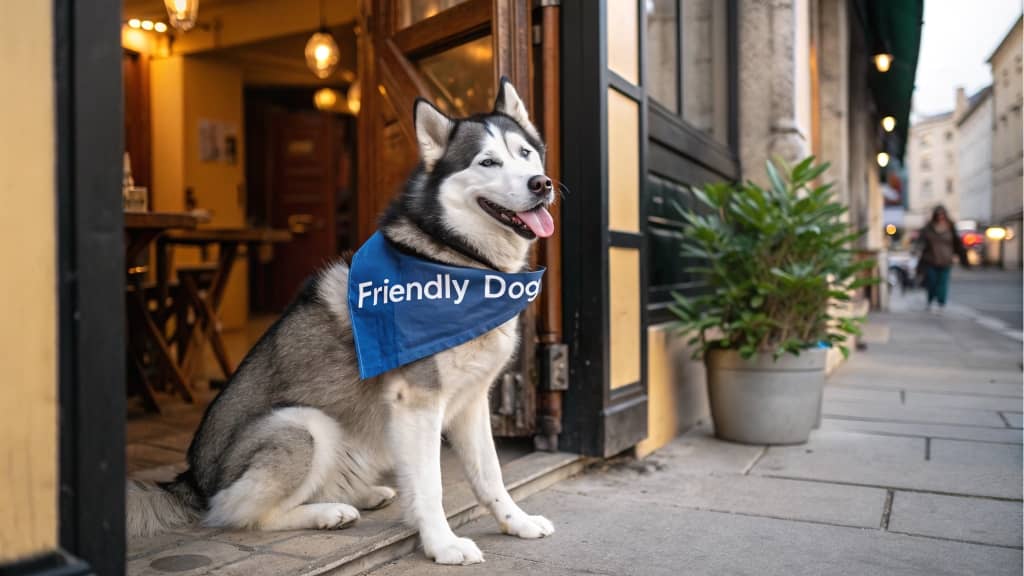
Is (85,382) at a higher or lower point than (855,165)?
lower

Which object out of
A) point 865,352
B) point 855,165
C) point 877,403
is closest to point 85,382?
point 877,403

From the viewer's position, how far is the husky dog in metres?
2.36

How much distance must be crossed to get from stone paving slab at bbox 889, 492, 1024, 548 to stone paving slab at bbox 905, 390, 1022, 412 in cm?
242

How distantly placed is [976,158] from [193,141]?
7126cm

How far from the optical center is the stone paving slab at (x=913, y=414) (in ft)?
16.0

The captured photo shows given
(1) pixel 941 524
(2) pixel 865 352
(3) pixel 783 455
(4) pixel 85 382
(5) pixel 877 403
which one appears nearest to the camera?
(4) pixel 85 382

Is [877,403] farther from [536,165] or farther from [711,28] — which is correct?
[536,165]

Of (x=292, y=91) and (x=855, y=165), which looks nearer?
Result: (x=292, y=91)

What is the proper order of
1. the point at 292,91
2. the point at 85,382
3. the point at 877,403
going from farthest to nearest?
the point at 292,91 → the point at 877,403 → the point at 85,382

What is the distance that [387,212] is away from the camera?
2547 millimetres

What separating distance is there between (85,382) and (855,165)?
13.5m

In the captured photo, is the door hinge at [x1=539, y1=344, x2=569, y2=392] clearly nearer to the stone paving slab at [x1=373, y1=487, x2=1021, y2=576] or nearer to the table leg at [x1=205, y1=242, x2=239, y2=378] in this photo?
the stone paving slab at [x1=373, y1=487, x2=1021, y2=576]

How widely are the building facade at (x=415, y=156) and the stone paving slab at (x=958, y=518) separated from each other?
117 cm

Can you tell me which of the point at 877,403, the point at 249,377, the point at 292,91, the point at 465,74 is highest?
the point at 292,91
